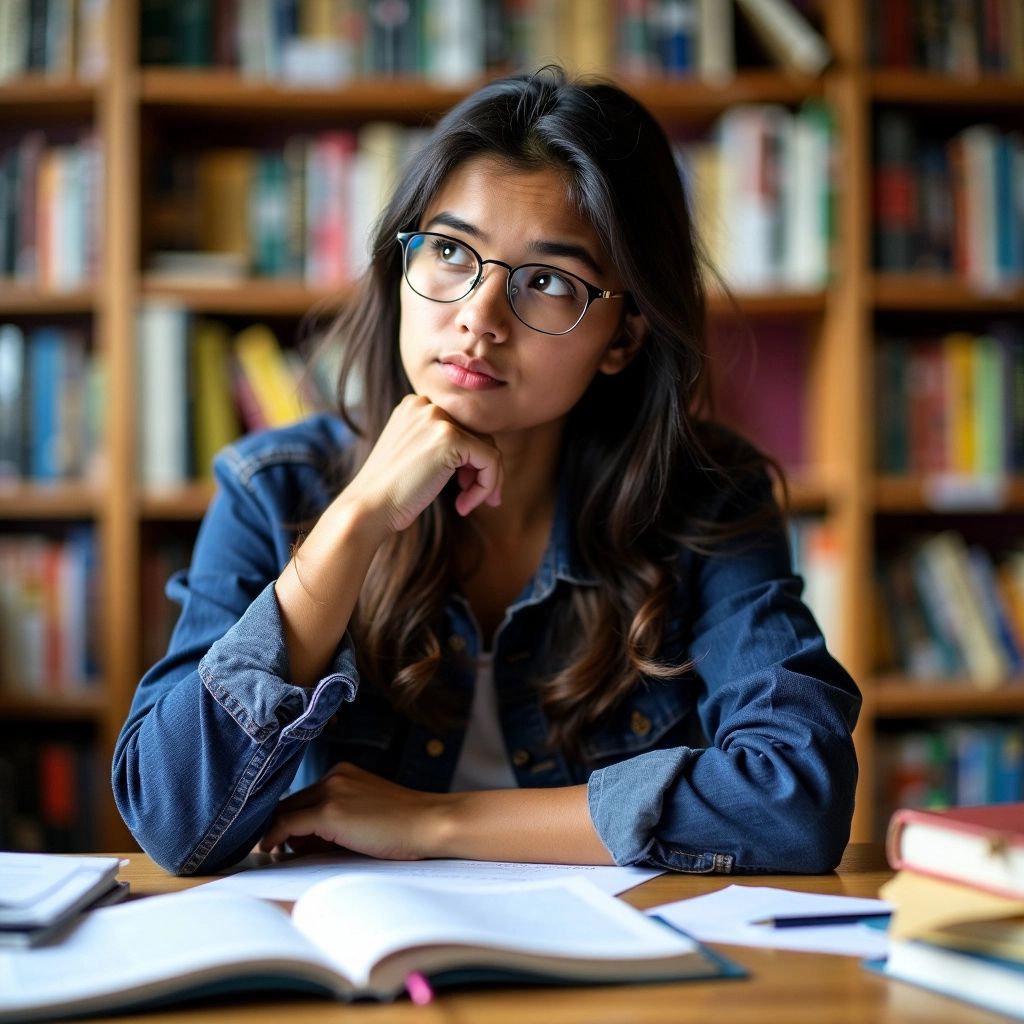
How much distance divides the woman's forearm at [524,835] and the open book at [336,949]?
9.0 inches

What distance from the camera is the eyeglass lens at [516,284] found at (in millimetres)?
1287

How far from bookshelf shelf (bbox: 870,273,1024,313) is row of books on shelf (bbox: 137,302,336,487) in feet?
3.51

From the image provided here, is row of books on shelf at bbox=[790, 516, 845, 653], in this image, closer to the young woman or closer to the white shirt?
the young woman

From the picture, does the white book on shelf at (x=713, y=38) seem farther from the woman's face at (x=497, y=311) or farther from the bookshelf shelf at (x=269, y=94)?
the woman's face at (x=497, y=311)

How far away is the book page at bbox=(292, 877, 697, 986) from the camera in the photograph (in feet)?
2.40

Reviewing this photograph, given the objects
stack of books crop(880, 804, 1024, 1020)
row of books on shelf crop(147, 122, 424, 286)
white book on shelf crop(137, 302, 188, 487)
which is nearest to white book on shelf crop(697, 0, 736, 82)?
row of books on shelf crop(147, 122, 424, 286)

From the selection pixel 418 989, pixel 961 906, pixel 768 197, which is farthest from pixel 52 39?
pixel 961 906

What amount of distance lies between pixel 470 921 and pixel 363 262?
169 cm

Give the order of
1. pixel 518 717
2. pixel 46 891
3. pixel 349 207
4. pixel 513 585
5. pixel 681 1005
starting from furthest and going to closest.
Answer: pixel 349 207, pixel 513 585, pixel 518 717, pixel 46 891, pixel 681 1005

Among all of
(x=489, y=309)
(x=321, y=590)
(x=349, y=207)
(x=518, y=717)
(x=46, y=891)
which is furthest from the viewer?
(x=349, y=207)

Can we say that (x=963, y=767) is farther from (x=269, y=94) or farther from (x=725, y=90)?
(x=269, y=94)

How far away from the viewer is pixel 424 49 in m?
2.38

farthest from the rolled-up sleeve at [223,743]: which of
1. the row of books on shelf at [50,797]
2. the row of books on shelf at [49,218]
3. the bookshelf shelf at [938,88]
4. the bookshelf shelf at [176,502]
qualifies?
the bookshelf shelf at [938,88]

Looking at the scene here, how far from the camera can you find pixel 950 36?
248 centimetres
